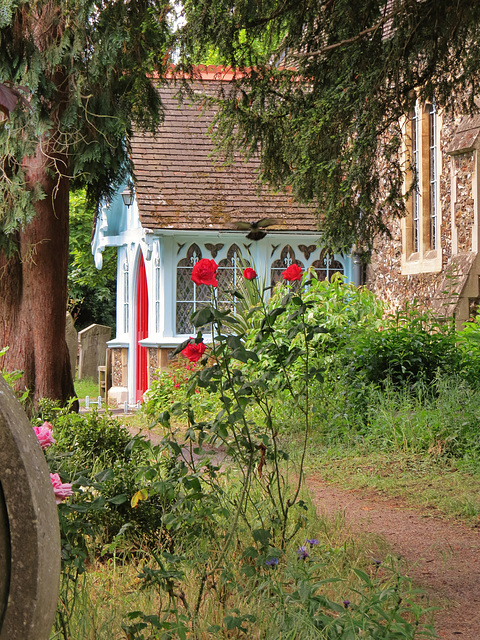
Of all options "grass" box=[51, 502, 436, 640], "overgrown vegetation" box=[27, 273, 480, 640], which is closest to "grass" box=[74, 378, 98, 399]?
"overgrown vegetation" box=[27, 273, 480, 640]

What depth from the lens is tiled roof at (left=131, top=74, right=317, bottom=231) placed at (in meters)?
13.5

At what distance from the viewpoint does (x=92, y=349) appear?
78.7 ft

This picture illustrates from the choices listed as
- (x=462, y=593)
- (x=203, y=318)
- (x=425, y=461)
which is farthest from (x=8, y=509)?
(x=425, y=461)

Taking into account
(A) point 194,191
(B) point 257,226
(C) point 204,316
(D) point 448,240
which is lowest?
(C) point 204,316

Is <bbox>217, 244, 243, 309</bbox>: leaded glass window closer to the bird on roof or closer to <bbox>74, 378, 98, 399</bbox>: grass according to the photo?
the bird on roof

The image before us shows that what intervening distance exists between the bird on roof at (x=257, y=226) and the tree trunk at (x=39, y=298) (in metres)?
5.90

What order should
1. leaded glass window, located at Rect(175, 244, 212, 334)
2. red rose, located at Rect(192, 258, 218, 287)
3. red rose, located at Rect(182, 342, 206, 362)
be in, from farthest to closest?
leaded glass window, located at Rect(175, 244, 212, 334)
red rose, located at Rect(182, 342, 206, 362)
red rose, located at Rect(192, 258, 218, 287)

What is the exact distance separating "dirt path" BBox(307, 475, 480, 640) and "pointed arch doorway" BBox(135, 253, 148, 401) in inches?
356

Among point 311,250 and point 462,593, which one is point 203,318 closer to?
point 462,593

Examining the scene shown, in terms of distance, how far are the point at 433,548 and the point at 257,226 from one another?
9.61m

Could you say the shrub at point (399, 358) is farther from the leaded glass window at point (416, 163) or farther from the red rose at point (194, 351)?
the red rose at point (194, 351)

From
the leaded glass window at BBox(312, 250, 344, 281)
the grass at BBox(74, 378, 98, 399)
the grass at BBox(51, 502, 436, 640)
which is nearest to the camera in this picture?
the grass at BBox(51, 502, 436, 640)

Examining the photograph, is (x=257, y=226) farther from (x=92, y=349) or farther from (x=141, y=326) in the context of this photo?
(x=92, y=349)

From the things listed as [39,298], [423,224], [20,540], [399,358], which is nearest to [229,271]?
[423,224]
